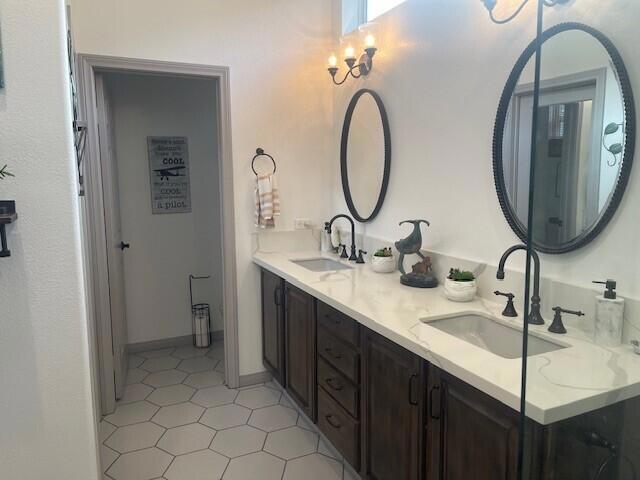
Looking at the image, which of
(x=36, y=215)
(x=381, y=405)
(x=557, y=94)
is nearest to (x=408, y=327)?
(x=381, y=405)

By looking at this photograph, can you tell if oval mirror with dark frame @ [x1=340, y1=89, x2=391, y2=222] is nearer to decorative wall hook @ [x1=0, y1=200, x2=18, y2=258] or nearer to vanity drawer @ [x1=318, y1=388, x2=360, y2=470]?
vanity drawer @ [x1=318, y1=388, x2=360, y2=470]

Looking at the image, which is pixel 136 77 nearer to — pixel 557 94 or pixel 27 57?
pixel 27 57

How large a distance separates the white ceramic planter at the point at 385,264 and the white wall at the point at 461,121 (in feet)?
0.66

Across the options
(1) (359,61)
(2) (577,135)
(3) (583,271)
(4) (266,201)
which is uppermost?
(1) (359,61)

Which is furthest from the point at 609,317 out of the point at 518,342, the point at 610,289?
the point at 518,342

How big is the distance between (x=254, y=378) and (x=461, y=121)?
7.46 feet

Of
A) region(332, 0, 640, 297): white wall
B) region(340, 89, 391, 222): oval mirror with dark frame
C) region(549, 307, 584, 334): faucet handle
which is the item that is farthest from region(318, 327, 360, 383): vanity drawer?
region(340, 89, 391, 222): oval mirror with dark frame

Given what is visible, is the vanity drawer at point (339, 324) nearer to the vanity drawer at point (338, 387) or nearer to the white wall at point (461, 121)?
the vanity drawer at point (338, 387)

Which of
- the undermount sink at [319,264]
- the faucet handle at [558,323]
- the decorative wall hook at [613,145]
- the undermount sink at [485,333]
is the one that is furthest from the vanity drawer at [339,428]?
the decorative wall hook at [613,145]

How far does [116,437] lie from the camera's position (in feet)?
9.06

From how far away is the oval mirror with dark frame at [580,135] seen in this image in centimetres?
143

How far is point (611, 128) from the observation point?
145cm

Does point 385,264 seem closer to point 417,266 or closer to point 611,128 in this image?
point 417,266

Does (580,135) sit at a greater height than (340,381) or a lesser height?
greater
